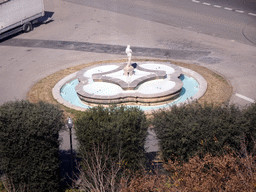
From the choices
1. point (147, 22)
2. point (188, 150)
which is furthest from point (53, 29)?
point (188, 150)

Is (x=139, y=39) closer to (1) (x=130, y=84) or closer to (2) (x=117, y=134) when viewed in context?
(1) (x=130, y=84)

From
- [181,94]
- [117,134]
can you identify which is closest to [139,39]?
[181,94]

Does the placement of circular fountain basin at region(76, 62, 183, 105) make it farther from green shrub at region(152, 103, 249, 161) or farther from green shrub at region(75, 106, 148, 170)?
green shrub at region(152, 103, 249, 161)

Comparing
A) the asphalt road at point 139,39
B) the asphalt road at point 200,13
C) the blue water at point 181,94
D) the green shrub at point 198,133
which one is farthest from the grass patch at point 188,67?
the asphalt road at point 200,13

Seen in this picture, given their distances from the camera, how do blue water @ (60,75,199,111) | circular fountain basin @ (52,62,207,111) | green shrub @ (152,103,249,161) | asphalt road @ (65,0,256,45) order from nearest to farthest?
green shrub @ (152,103,249,161) < circular fountain basin @ (52,62,207,111) < blue water @ (60,75,199,111) < asphalt road @ (65,0,256,45)

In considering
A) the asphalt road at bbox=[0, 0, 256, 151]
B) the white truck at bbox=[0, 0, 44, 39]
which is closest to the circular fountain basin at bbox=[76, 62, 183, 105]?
the asphalt road at bbox=[0, 0, 256, 151]

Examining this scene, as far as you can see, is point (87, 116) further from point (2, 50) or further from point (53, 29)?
point (53, 29)

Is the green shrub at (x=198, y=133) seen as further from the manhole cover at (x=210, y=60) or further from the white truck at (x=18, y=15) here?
the white truck at (x=18, y=15)
